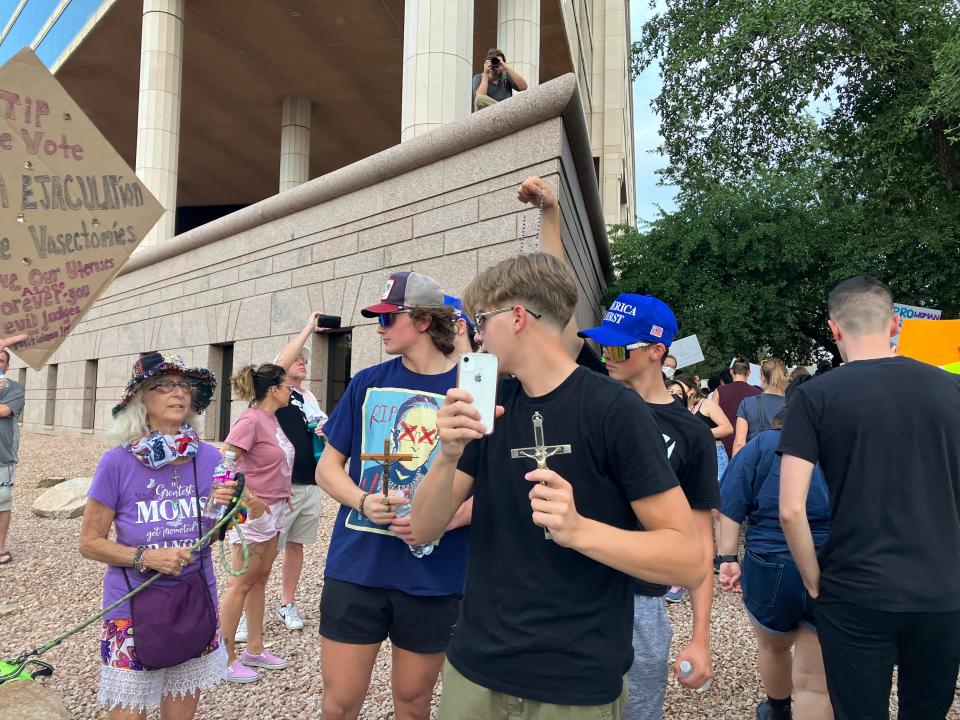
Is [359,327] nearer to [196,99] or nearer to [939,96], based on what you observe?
[939,96]

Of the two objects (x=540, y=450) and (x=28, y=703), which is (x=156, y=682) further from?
(x=540, y=450)

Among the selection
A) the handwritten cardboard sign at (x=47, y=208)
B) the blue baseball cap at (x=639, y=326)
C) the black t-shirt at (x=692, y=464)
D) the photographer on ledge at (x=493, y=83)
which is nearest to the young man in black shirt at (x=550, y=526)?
the black t-shirt at (x=692, y=464)

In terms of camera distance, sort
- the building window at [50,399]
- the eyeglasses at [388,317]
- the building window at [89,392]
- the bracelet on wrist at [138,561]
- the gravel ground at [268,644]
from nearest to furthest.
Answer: the bracelet on wrist at [138,561], the eyeglasses at [388,317], the gravel ground at [268,644], the building window at [89,392], the building window at [50,399]

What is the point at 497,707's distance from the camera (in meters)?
1.74

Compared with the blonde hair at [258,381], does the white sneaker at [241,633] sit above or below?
below

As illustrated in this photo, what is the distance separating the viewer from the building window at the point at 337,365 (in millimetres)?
11523

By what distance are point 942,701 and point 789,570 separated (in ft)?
2.64

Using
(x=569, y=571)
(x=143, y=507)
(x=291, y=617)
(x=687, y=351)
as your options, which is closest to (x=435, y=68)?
(x=687, y=351)

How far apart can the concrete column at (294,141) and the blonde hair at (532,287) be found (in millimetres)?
22467

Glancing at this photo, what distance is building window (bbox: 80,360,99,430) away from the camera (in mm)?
20938

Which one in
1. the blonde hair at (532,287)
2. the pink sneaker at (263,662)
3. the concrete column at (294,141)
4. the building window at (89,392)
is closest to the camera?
the blonde hair at (532,287)

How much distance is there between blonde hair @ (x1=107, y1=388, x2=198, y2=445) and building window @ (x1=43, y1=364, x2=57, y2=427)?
80.0ft

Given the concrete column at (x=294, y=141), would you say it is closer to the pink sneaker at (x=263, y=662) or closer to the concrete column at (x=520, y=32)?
the concrete column at (x=520, y=32)

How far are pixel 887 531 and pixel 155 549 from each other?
2.73 metres
